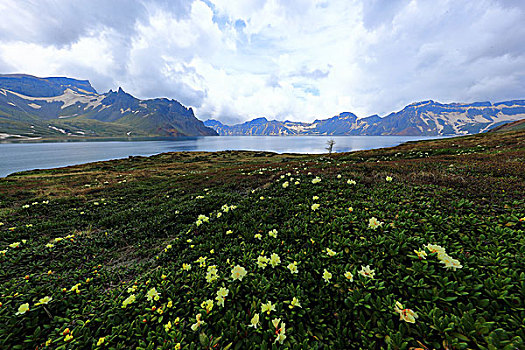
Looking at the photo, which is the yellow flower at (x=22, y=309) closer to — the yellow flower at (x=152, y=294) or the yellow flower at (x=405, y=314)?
the yellow flower at (x=152, y=294)

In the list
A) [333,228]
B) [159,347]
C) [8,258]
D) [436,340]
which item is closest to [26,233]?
[8,258]

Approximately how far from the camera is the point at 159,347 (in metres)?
2.52

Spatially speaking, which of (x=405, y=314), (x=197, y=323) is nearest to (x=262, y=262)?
(x=197, y=323)

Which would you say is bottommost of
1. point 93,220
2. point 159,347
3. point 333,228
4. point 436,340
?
point 93,220

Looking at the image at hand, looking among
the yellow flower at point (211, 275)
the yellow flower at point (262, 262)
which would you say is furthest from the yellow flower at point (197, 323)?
the yellow flower at point (262, 262)

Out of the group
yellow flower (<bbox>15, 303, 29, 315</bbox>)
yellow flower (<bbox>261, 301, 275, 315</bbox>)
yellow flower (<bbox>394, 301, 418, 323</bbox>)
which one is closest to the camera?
yellow flower (<bbox>394, 301, 418, 323</bbox>)

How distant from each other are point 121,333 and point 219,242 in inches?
100.0

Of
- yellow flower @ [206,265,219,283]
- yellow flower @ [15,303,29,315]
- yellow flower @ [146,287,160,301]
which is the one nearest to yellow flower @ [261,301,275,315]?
yellow flower @ [206,265,219,283]

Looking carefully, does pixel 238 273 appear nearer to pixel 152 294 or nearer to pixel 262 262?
pixel 262 262

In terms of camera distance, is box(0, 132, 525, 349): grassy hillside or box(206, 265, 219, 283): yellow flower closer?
box(0, 132, 525, 349): grassy hillside

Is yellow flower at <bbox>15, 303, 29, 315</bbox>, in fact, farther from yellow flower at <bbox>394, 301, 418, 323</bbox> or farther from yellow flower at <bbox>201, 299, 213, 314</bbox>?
yellow flower at <bbox>394, 301, 418, 323</bbox>

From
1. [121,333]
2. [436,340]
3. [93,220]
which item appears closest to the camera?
[436,340]

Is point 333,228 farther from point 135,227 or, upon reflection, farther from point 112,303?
point 135,227

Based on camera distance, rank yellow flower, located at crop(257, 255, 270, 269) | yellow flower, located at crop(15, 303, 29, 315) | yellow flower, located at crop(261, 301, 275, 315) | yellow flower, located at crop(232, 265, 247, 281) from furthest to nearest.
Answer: yellow flower, located at crop(257, 255, 270, 269) → yellow flower, located at crop(232, 265, 247, 281) → yellow flower, located at crop(15, 303, 29, 315) → yellow flower, located at crop(261, 301, 275, 315)
